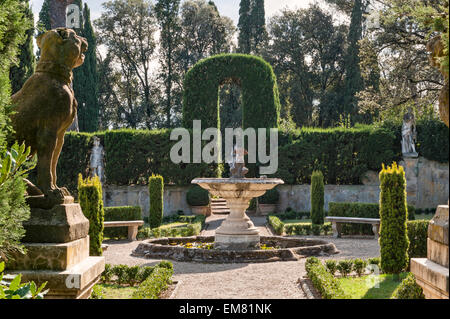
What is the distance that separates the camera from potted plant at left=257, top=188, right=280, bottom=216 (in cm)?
1978

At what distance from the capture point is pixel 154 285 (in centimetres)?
585

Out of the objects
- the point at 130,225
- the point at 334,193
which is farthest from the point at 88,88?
the point at 334,193

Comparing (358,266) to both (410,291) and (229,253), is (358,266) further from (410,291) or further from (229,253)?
(229,253)

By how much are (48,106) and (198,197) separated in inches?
607

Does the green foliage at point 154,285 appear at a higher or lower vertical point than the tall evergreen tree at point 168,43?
lower

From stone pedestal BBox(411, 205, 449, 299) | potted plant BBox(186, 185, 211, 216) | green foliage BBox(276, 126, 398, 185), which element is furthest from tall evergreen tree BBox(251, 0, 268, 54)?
stone pedestal BBox(411, 205, 449, 299)

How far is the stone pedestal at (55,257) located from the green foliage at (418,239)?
20.1 ft

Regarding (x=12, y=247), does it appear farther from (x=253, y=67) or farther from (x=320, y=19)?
(x=320, y=19)

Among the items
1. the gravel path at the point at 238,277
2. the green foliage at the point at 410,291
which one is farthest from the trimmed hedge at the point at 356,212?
the green foliage at the point at 410,291

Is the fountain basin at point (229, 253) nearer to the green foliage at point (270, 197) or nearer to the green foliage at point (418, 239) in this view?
the green foliage at point (418, 239)

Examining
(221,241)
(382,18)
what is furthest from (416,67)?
(221,241)

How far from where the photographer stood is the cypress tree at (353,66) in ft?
90.8

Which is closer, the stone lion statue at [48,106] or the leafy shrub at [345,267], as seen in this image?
the stone lion statue at [48,106]

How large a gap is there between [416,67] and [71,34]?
17230 mm
